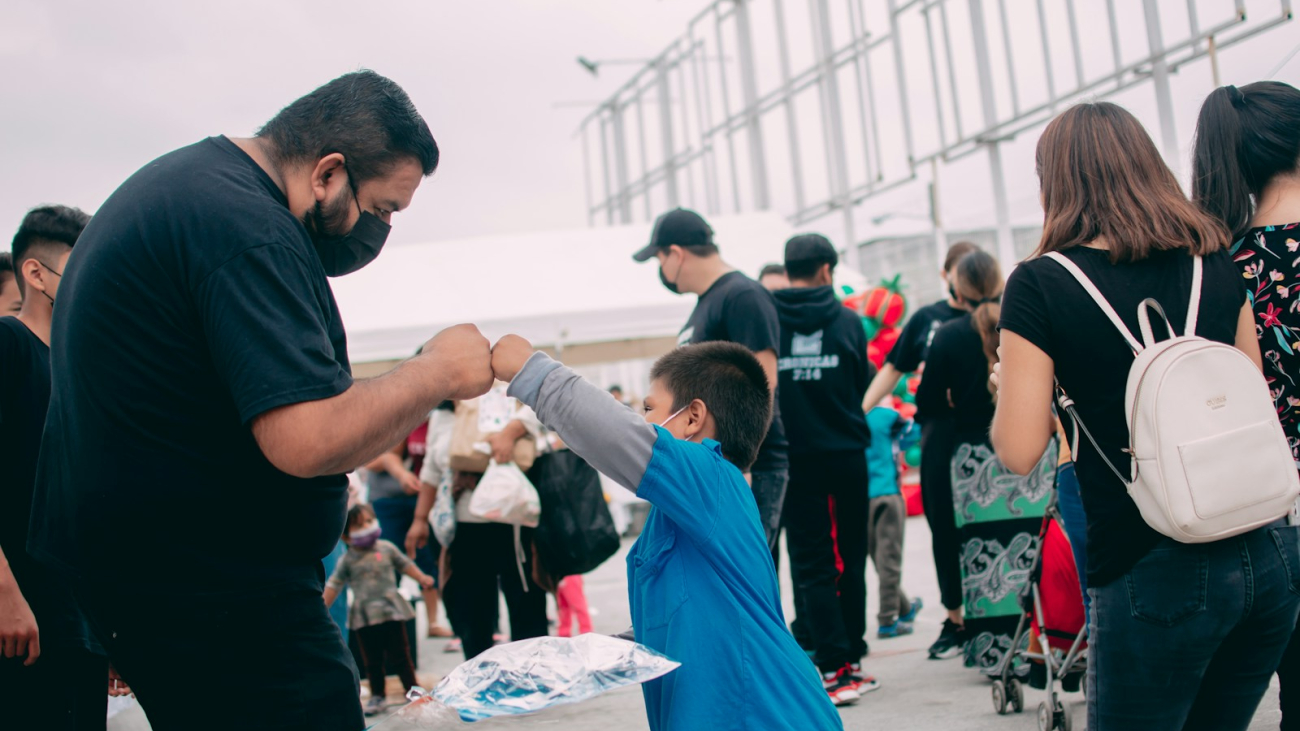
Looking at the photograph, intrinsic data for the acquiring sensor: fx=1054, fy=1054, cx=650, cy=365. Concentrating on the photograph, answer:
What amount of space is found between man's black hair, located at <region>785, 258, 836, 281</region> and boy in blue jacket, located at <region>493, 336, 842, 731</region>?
320 cm

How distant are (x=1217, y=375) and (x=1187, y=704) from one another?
0.59m

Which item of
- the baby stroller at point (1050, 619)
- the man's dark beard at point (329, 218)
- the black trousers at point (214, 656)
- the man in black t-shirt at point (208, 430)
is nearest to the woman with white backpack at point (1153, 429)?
the man in black t-shirt at point (208, 430)

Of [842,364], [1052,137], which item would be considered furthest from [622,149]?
[1052,137]

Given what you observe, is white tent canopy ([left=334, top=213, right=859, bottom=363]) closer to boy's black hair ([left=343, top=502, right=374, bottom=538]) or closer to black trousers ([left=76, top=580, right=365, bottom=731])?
boy's black hair ([left=343, top=502, right=374, bottom=538])

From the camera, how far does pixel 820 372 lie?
4.73m

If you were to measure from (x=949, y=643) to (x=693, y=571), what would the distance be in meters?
3.76

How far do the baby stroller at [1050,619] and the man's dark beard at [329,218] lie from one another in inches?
115

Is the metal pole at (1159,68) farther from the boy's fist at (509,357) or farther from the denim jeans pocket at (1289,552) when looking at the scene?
→ the boy's fist at (509,357)

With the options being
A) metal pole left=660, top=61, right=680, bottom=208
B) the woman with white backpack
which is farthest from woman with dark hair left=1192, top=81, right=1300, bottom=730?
metal pole left=660, top=61, right=680, bottom=208

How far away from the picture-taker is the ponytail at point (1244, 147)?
225 centimetres

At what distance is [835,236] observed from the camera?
16047mm

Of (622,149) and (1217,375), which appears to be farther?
(622,149)

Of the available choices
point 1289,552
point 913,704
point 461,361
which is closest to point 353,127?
point 461,361

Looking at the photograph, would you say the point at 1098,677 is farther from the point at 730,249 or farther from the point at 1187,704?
the point at 730,249
